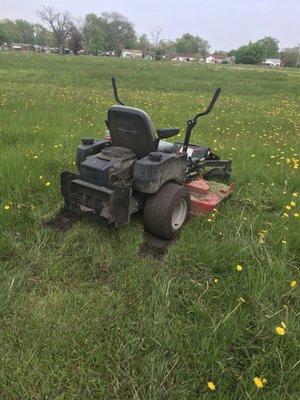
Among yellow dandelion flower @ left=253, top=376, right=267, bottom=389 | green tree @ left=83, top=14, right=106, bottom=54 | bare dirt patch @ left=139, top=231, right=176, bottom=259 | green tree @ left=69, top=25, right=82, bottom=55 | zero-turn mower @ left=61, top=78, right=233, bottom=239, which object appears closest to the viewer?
→ yellow dandelion flower @ left=253, top=376, right=267, bottom=389

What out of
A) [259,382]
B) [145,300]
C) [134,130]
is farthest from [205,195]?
[259,382]

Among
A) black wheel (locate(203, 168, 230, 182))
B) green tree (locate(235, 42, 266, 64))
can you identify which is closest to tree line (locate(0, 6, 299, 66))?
green tree (locate(235, 42, 266, 64))

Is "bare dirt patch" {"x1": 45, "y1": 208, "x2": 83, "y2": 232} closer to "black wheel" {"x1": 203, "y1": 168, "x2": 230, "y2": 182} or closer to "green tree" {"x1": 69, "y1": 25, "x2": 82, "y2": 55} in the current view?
"black wheel" {"x1": 203, "y1": 168, "x2": 230, "y2": 182}

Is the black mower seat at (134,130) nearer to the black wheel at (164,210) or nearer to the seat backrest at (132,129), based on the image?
the seat backrest at (132,129)

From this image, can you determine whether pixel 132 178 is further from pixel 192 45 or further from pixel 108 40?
pixel 192 45

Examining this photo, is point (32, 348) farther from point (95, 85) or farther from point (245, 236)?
point (95, 85)

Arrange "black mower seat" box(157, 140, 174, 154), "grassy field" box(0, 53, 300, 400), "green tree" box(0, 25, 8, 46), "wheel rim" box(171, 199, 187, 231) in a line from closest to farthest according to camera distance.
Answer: "grassy field" box(0, 53, 300, 400) < "wheel rim" box(171, 199, 187, 231) < "black mower seat" box(157, 140, 174, 154) < "green tree" box(0, 25, 8, 46)

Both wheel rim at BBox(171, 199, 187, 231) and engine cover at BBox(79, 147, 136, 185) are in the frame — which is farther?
wheel rim at BBox(171, 199, 187, 231)

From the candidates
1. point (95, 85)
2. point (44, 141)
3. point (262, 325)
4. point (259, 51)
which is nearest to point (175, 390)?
point (262, 325)

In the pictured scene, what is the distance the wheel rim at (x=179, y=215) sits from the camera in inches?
165

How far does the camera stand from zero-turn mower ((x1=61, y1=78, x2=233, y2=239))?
380 centimetres

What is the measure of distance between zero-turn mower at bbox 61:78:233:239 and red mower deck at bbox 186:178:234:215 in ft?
0.08

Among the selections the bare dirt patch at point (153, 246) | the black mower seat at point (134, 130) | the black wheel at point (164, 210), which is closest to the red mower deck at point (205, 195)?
the black wheel at point (164, 210)

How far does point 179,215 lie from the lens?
432 centimetres
